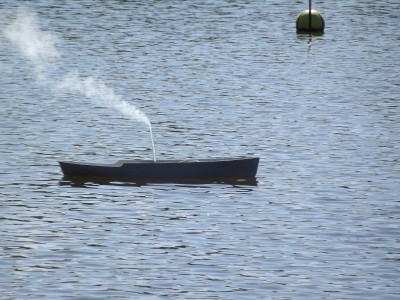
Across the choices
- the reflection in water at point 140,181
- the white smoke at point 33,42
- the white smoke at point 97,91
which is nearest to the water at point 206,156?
the reflection in water at point 140,181

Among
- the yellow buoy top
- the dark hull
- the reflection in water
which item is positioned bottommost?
the yellow buoy top

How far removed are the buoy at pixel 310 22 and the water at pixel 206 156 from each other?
4.72ft

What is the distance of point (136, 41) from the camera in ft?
363

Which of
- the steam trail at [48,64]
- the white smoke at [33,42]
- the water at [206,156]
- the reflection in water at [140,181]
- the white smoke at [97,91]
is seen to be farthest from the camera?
the white smoke at [33,42]

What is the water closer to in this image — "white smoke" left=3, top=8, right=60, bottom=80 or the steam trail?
the steam trail

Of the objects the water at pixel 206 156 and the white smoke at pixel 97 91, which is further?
the white smoke at pixel 97 91

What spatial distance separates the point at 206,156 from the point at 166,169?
6328 millimetres

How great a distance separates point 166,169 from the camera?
58.3 meters

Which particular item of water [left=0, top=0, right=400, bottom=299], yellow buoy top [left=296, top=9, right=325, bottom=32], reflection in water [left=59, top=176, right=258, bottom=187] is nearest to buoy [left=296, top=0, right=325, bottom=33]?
yellow buoy top [left=296, top=9, right=325, bottom=32]

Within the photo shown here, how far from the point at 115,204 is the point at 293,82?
127 ft

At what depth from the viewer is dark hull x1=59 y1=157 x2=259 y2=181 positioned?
58062 mm

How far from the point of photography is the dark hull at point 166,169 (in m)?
58.1

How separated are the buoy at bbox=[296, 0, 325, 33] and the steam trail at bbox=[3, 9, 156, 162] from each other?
22.5m

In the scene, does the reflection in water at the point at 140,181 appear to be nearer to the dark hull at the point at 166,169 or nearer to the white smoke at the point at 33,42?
the dark hull at the point at 166,169
